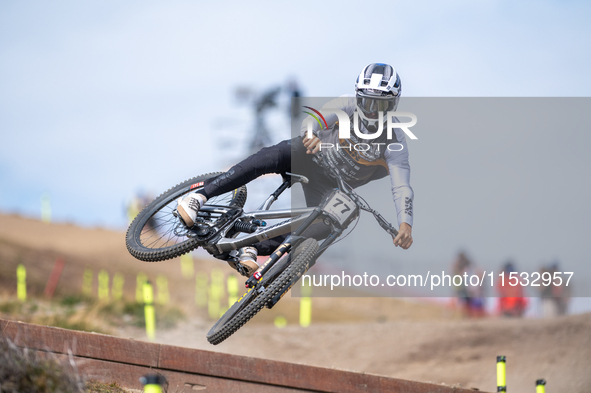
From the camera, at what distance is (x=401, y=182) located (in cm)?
723

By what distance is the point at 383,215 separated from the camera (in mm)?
7441

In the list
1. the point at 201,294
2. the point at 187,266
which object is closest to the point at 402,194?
the point at 201,294

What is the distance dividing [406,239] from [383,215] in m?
0.45

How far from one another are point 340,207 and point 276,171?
1.00m

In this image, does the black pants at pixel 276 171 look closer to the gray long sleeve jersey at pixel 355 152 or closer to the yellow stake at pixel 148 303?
the gray long sleeve jersey at pixel 355 152

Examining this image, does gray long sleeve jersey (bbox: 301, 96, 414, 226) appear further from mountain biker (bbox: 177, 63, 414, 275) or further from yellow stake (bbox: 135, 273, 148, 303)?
yellow stake (bbox: 135, 273, 148, 303)

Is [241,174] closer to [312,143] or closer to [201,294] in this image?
[312,143]

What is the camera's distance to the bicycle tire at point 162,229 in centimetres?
744

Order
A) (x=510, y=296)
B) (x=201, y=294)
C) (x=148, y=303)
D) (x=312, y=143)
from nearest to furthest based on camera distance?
(x=312, y=143), (x=148, y=303), (x=510, y=296), (x=201, y=294)

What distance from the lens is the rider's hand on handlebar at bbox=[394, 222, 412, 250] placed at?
23.4 feet

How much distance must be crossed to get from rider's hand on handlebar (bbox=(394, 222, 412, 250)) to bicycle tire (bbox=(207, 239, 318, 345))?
1.14 metres

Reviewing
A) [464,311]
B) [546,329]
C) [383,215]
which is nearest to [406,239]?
[383,215]

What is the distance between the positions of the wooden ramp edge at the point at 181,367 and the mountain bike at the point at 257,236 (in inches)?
23.9

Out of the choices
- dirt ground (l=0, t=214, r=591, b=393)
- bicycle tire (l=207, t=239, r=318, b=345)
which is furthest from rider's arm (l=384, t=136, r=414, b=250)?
dirt ground (l=0, t=214, r=591, b=393)
